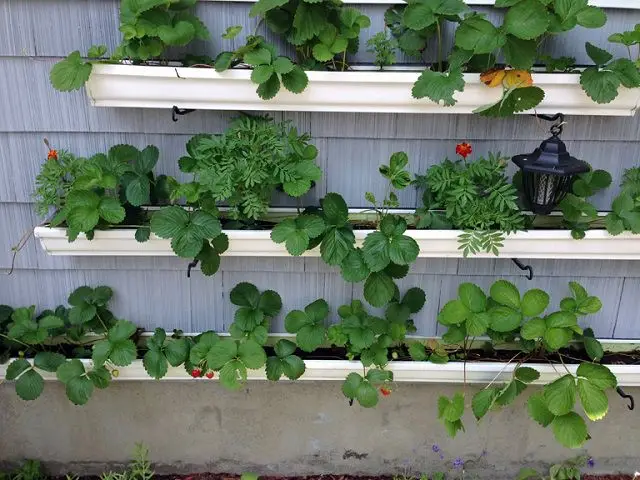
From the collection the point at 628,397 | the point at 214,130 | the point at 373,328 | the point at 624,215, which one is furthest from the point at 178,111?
the point at 628,397

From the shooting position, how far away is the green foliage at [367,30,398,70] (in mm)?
1382

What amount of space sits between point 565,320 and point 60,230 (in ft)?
4.37

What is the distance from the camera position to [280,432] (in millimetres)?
1823

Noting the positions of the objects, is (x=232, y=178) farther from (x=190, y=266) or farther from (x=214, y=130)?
(x=190, y=266)

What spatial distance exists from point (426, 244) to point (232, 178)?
525mm

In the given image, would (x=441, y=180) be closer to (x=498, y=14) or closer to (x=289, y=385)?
(x=498, y=14)

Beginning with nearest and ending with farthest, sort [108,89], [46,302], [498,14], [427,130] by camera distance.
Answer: [108,89] → [498,14] → [427,130] → [46,302]

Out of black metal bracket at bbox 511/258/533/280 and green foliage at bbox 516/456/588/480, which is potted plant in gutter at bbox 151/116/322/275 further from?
green foliage at bbox 516/456/588/480

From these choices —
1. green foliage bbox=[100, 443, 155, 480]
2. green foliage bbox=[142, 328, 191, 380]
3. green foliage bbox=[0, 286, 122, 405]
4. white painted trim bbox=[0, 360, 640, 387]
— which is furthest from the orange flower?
green foliage bbox=[100, 443, 155, 480]

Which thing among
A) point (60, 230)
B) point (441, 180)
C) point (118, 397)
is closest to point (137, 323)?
point (118, 397)

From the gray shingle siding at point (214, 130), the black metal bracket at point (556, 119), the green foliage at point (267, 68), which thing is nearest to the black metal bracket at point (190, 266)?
the gray shingle siding at point (214, 130)

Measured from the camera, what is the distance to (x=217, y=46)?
1436mm

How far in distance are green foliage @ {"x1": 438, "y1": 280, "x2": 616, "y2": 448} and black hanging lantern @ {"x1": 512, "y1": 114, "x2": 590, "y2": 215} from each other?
243 millimetres

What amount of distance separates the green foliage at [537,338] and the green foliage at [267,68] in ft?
2.34
